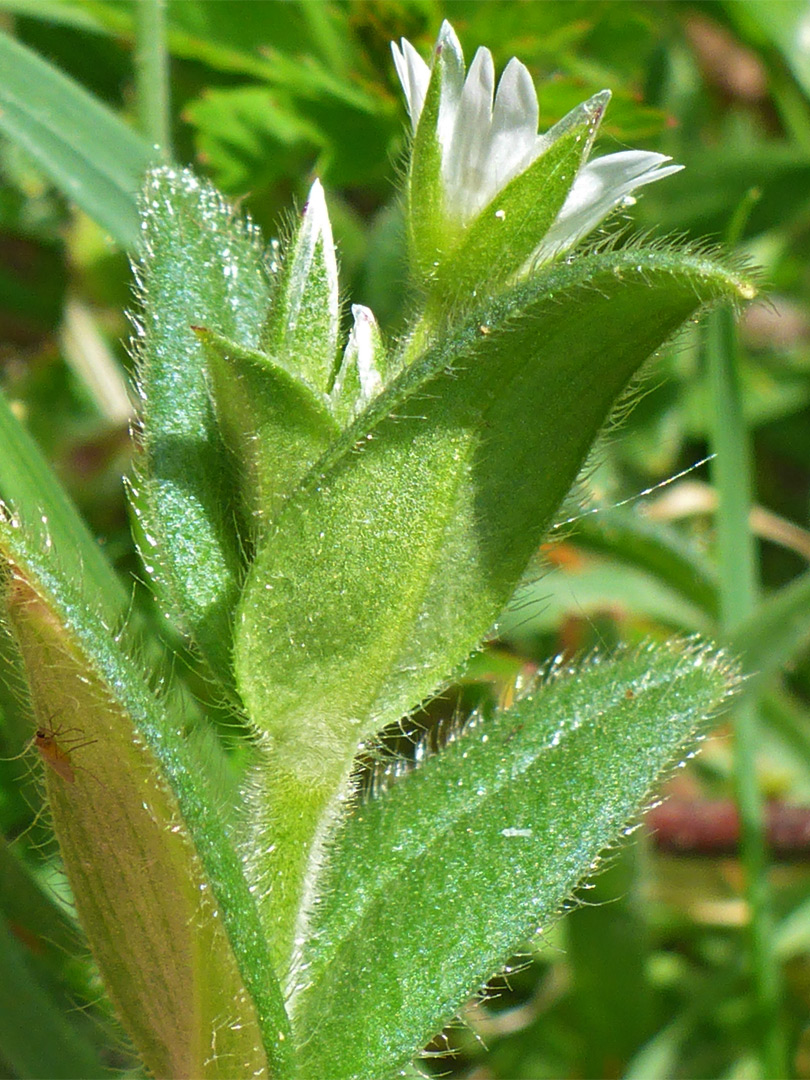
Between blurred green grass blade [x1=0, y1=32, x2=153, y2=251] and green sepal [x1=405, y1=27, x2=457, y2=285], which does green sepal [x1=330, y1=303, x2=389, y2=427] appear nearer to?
green sepal [x1=405, y1=27, x2=457, y2=285]

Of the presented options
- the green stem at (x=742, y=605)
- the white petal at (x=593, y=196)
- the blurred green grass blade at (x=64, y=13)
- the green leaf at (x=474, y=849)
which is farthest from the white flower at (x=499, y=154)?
the blurred green grass blade at (x=64, y=13)

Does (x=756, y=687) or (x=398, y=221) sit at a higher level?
(x=398, y=221)

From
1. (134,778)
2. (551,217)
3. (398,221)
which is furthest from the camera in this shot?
(398,221)

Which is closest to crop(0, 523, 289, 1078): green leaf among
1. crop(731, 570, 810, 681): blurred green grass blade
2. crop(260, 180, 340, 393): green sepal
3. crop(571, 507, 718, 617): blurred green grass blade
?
crop(260, 180, 340, 393): green sepal

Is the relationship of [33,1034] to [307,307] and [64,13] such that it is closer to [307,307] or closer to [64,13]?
[307,307]

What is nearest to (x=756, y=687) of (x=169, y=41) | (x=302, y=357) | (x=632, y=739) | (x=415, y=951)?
(x=632, y=739)

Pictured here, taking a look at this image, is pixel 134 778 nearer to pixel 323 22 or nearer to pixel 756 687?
pixel 756 687
